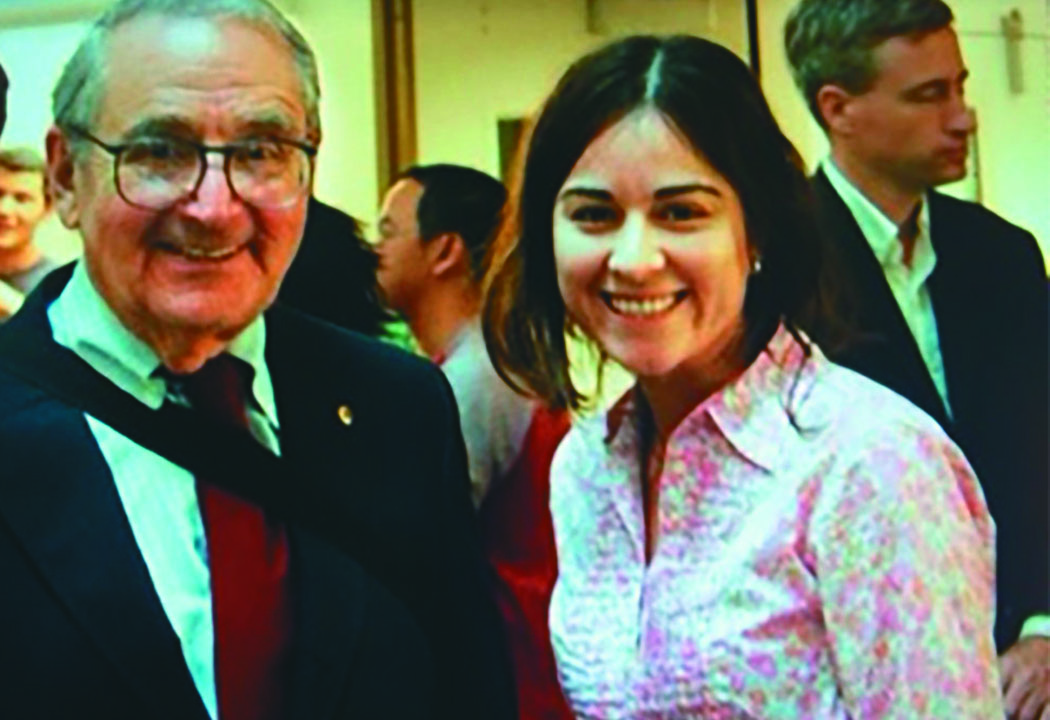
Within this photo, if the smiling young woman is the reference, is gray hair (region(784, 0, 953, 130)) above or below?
above

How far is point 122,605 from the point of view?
0.69 metres

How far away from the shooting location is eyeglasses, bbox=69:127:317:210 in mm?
721

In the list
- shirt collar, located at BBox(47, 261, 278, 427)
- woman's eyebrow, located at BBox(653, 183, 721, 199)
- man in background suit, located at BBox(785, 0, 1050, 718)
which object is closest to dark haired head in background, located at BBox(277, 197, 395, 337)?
shirt collar, located at BBox(47, 261, 278, 427)

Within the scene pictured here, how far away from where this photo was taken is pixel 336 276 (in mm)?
887

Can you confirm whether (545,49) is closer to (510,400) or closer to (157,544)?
(510,400)

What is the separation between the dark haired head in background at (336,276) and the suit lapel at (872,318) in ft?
1.03

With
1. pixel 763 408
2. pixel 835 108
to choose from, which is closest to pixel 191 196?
pixel 763 408

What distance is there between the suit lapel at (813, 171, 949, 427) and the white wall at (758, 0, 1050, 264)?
99mm

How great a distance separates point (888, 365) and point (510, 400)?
267 mm

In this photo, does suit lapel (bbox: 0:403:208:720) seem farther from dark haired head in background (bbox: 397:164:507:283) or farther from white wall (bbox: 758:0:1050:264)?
white wall (bbox: 758:0:1050:264)

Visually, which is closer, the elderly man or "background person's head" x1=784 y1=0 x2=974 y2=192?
the elderly man

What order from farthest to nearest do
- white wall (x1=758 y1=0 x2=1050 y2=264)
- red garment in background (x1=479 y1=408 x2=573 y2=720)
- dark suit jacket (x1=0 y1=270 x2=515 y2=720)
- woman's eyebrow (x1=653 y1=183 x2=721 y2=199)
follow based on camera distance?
white wall (x1=758 y1=0 x2=1050 y2=264) → red garment in background (x1=479 y1=408 x2=573 y2=720) → woman's eyebrow (x1=653 y1=183 x2=721 y2=199) → dark suit jacket (x1=0 y1=270 x2=515 y2=720)

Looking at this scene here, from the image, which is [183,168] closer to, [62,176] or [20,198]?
[62,176]

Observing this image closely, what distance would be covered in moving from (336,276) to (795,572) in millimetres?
358
